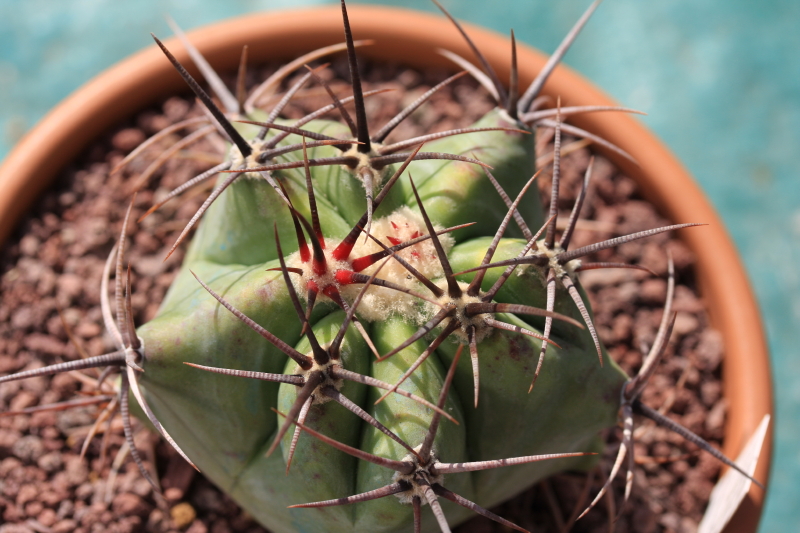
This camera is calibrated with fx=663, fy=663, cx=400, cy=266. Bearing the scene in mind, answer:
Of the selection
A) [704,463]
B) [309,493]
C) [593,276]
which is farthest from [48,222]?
[704,463]

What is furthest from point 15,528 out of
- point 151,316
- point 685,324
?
point 685,324

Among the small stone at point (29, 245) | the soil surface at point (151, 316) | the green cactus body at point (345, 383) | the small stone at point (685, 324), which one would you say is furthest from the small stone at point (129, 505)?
the small stone at point (685, 324)

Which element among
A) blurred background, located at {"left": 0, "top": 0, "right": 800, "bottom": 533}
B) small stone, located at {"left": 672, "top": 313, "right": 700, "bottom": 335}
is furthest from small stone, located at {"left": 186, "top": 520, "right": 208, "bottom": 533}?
blurred background, located at {"left": 0, "top": 0, "right": 800, "bottom": 533}

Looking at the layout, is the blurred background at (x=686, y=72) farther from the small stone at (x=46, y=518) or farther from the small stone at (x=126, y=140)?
the small stone at (x=46, y=518)

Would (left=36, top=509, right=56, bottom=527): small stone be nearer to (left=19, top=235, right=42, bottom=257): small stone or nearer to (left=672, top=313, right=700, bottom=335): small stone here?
(left=19, top=235, right=42, bottom=257): small stone

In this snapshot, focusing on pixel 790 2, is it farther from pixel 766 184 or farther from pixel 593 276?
pixel 593 276

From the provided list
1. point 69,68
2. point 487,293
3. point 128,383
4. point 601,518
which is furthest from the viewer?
point 69,68

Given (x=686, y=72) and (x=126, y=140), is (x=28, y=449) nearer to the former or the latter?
(x=126, y=140)
